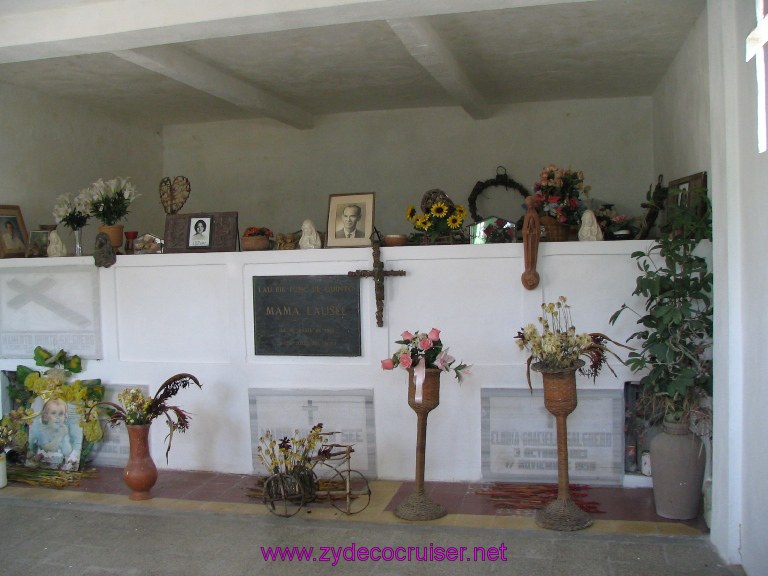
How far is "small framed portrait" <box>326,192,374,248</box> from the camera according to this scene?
5.27 meters

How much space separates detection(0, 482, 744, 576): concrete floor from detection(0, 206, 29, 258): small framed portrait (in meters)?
2.12

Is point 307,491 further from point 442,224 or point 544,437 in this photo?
point 442,224

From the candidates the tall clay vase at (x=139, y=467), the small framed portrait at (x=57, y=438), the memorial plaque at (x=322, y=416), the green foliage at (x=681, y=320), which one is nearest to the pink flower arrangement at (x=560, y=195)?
the green foliage at (x=681, y=320)

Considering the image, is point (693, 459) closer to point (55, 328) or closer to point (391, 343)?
point (391, 343)

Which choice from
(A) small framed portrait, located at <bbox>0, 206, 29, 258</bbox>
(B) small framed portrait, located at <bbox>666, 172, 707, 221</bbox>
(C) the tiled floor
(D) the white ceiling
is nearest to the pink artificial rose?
(C) the tiled floor

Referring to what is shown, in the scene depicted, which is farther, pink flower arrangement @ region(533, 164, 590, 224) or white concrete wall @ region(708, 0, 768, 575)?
pink flower arrangement @ region(533, 164, 590, 224)

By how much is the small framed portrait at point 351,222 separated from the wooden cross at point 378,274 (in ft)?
0.75

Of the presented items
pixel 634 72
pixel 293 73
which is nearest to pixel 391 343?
pixel 293 73

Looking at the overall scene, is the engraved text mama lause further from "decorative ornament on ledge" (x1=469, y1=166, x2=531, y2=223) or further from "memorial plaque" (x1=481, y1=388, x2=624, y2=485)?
"decorative ornament on ledge" (x1=469, y1=166, x2=531, y2=223)

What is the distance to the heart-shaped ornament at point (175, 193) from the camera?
591cm

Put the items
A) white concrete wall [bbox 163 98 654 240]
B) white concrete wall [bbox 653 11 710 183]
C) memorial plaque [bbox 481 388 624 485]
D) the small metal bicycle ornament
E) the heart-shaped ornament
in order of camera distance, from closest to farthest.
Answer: the small metal bicycle ornament < white concrete wall [bbox 653 11 710 183] < memorial plaque [bbox 481 388 624 485] < the heart-shaped ornament < white concrete wall [bbox 163 98 654 240]

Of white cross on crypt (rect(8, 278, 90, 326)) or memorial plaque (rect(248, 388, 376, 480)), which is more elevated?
white cross on crypt (rect(8, 278, 90, 326))

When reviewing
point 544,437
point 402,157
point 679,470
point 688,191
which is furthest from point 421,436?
point 402,157

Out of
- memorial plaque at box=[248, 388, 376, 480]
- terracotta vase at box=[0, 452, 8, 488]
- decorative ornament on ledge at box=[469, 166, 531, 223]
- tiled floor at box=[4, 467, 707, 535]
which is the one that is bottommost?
tiled floor at box=[4, 467, 707, 535]
